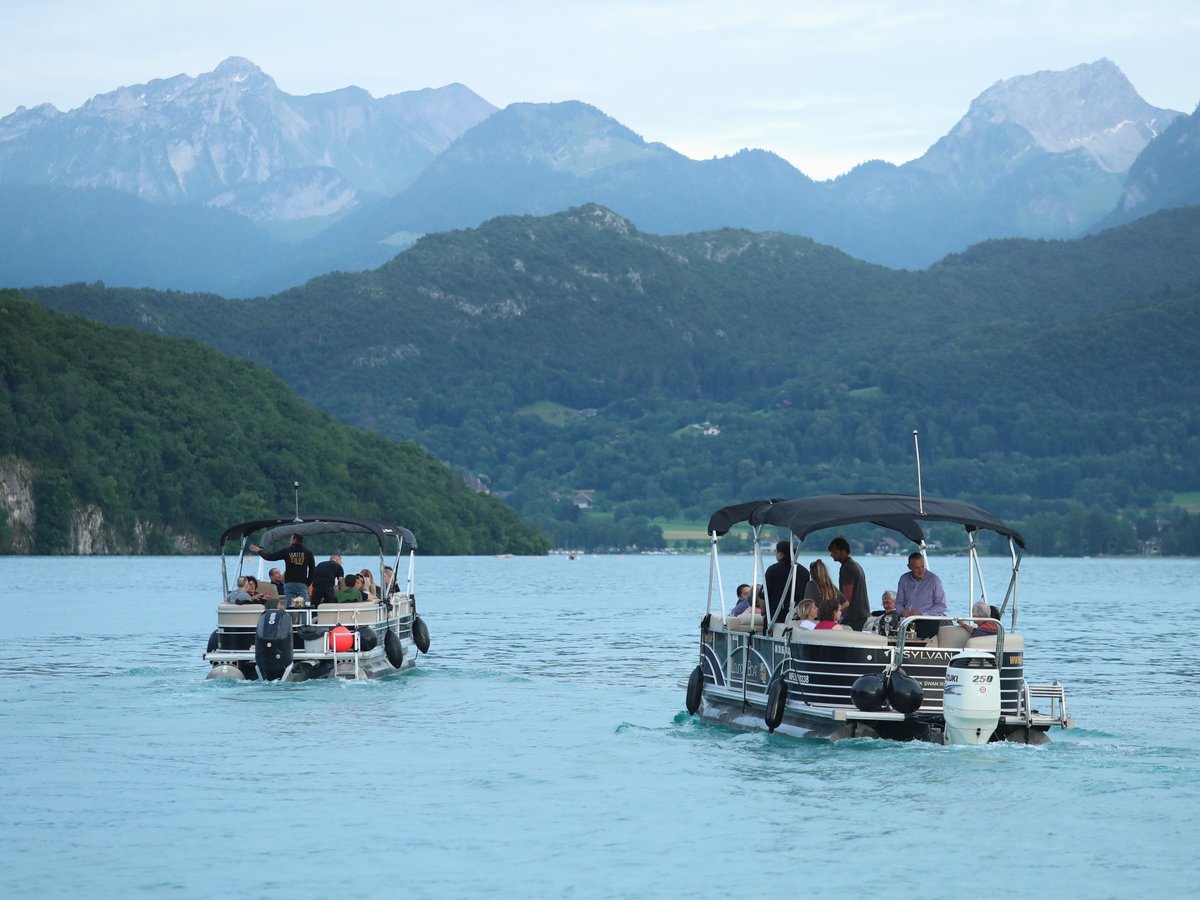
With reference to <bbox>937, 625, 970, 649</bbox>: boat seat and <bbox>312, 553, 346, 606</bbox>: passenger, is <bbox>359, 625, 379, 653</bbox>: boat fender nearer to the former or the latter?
<bbox>312, 553, 346, 606</bbox>: passenger

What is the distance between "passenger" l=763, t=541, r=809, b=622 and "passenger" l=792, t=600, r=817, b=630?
559 millimetres

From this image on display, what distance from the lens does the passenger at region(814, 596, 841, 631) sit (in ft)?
76.3

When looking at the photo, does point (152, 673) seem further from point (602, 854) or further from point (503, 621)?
point (503, 621)

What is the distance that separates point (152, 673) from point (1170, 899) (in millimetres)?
25859

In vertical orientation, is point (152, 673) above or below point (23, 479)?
below

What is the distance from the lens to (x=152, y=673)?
3744 cm

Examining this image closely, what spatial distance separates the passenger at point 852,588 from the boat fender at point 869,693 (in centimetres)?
137

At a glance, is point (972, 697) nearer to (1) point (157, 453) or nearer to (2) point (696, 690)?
(2) point (696, 690)

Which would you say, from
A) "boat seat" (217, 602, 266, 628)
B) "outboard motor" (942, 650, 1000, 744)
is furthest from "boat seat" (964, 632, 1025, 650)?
"boat seat" (217, 602, 266, 628)

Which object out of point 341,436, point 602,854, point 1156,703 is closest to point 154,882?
point 602,854

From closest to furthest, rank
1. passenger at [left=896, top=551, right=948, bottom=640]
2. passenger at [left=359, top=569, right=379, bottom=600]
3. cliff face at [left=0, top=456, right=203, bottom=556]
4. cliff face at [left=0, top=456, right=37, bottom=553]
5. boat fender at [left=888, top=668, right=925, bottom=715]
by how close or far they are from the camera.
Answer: boat fender at [left=888, top=668, right=925, bottom=715] < passenger at [left=896, top=551, right=948, bottom=640] < passenger at [left=359, top=569, right=379, bottom=600] < cliff face at [left=0, top=456, right=203, bottom=556] < cliff face at [left=0, top=456, right=37, bottom=553]

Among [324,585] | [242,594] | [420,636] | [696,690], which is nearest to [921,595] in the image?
[696,690]

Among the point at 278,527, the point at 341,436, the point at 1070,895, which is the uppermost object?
the point at 341,436

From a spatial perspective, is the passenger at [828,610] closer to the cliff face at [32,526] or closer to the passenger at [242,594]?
the passenger at [242,594]
